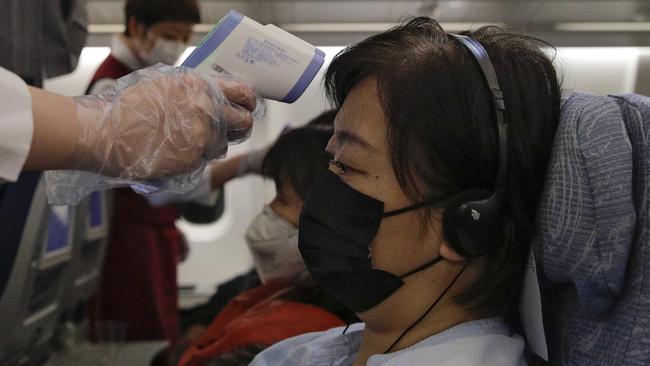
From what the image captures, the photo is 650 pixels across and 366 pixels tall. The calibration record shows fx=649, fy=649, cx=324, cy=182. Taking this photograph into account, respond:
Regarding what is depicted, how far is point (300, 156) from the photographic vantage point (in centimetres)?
210

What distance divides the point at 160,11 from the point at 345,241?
2184 mm

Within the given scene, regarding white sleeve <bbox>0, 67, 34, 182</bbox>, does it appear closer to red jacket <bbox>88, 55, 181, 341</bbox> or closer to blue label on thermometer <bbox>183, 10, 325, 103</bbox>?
blue label on thermometer <bbox>183, 10, 325, 103</bbox>

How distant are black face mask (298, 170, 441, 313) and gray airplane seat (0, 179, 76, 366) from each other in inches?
55.9

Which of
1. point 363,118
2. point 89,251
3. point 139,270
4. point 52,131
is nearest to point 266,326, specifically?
point 363,118

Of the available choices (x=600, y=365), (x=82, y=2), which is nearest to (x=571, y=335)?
(x=600, y=365)

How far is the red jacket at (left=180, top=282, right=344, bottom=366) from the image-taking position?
1.83m

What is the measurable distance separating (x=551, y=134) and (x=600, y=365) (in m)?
0.43

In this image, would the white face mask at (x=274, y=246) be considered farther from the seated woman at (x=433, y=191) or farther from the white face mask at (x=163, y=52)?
the white face mask at (x=163, y=52)

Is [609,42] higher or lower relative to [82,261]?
higher

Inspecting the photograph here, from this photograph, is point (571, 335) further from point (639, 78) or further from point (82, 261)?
point (82, 261)

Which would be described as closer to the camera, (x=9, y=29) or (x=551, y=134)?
(x=551, y=134)

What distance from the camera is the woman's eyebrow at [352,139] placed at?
4.24 feet

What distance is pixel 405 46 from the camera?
50.6 inches

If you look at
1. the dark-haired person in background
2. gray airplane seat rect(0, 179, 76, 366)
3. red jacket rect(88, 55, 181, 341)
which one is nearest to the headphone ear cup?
gray airplane seat rect(0, 179, 76, 366)
